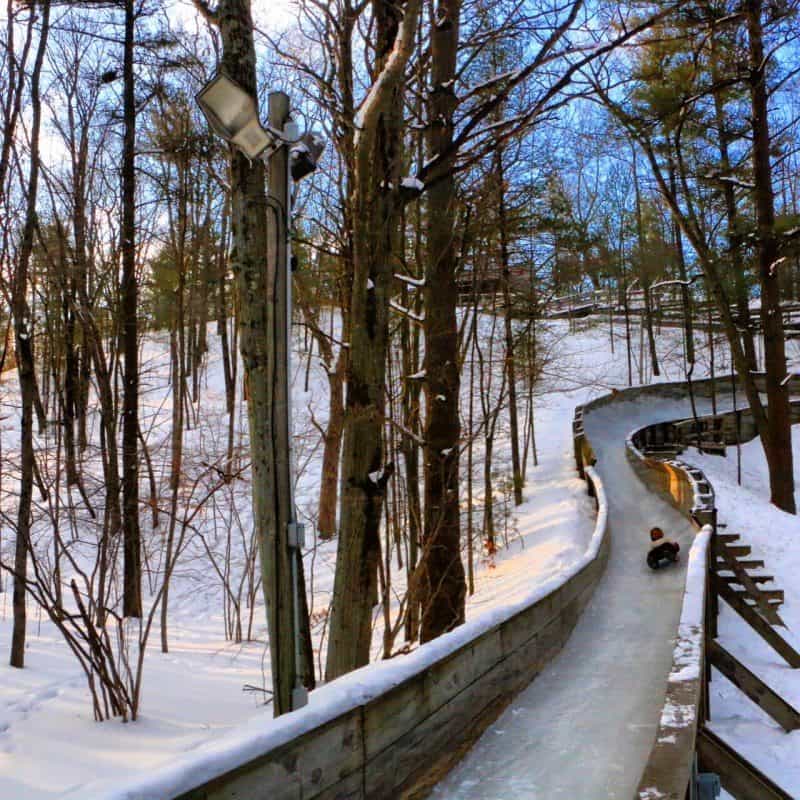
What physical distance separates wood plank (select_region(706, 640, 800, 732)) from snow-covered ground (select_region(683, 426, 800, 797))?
17 cm

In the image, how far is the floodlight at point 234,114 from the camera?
358 cm

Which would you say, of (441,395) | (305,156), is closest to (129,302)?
(441,395)

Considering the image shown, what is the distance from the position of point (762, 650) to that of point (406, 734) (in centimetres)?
917

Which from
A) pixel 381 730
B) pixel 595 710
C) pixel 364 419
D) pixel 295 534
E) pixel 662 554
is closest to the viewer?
pixel 381 730

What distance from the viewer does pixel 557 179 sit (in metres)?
16.6

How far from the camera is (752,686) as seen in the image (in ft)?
25.6

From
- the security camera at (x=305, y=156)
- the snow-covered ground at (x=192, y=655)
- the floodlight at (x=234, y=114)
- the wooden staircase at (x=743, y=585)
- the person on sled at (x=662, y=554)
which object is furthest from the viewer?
the person on sled at (x=662, y=554)

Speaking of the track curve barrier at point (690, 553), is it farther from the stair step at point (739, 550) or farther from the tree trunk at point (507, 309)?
the tree trunk at point (507, 309)

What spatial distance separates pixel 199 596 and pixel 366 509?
11.7 m

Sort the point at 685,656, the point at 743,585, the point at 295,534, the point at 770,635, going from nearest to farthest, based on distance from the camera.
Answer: the point at 295,534, the point at 685,656, the point at 770,635, the point at 743,585

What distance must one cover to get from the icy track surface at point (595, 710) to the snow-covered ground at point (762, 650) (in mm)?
1401

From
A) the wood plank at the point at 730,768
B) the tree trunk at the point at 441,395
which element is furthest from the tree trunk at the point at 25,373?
the wood plank at the point at 730,768

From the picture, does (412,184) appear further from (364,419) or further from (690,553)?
(690,553)

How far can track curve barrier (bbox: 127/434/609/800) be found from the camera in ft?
8.55
